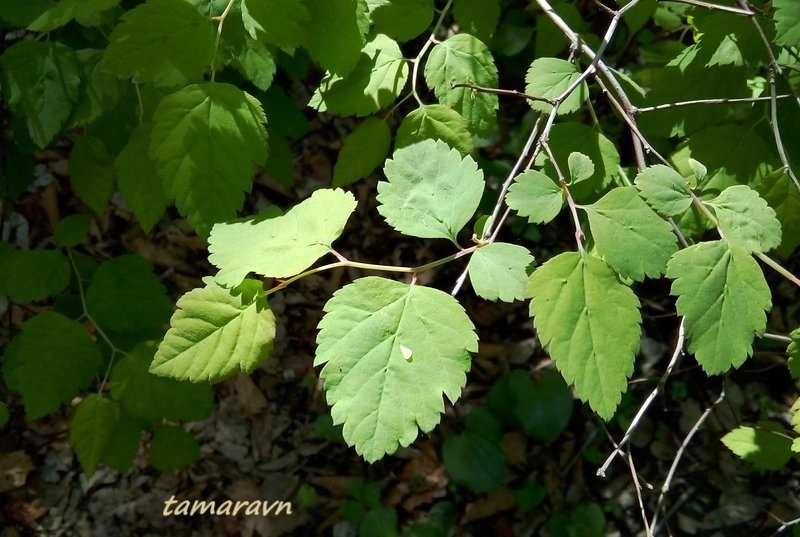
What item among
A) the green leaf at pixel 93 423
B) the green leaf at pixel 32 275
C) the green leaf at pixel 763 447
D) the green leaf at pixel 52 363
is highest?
the green leaf at pixel 32 275

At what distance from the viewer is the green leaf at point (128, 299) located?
175cm

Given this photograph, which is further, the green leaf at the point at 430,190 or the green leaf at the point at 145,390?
the green leaf at the point at 145,390

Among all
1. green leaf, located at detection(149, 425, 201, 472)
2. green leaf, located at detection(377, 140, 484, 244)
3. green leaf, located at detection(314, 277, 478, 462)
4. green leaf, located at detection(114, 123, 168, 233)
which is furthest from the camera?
green leaf, located at detection(149, 425, 201, 472)

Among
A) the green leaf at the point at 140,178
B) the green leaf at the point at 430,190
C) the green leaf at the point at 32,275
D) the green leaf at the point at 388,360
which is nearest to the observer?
the green leaf at the point at 388,360

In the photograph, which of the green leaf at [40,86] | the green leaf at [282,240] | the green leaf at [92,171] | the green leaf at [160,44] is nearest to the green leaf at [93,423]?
the green leaf at [92,171]

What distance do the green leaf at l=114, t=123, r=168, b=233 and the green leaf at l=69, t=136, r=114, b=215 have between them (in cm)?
29

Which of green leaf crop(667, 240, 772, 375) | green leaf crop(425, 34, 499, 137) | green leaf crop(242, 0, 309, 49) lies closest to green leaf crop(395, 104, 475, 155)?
green leaf crop(425, 34, 499, 137)

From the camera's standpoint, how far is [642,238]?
975 mm

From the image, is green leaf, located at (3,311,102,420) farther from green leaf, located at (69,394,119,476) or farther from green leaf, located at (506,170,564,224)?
green leaf, located at (506,170,564,224)

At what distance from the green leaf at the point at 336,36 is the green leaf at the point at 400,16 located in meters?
0.13

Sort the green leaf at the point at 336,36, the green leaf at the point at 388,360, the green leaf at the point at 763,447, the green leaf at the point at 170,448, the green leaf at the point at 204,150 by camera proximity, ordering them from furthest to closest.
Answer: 1. the green leaf at the point at 170,448
2. the green leaf at the point at 763,447
3. the green leaf at the point at 336,36
4. the green leaf at the point at 204,150
5. the green leaf at the point at 388,360

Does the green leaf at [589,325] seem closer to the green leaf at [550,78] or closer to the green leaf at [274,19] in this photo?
the green leaf at [550,78]

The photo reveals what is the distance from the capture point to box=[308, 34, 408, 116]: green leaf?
4.39 ft

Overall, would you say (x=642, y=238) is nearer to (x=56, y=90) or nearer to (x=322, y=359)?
(x=322, y=359)
